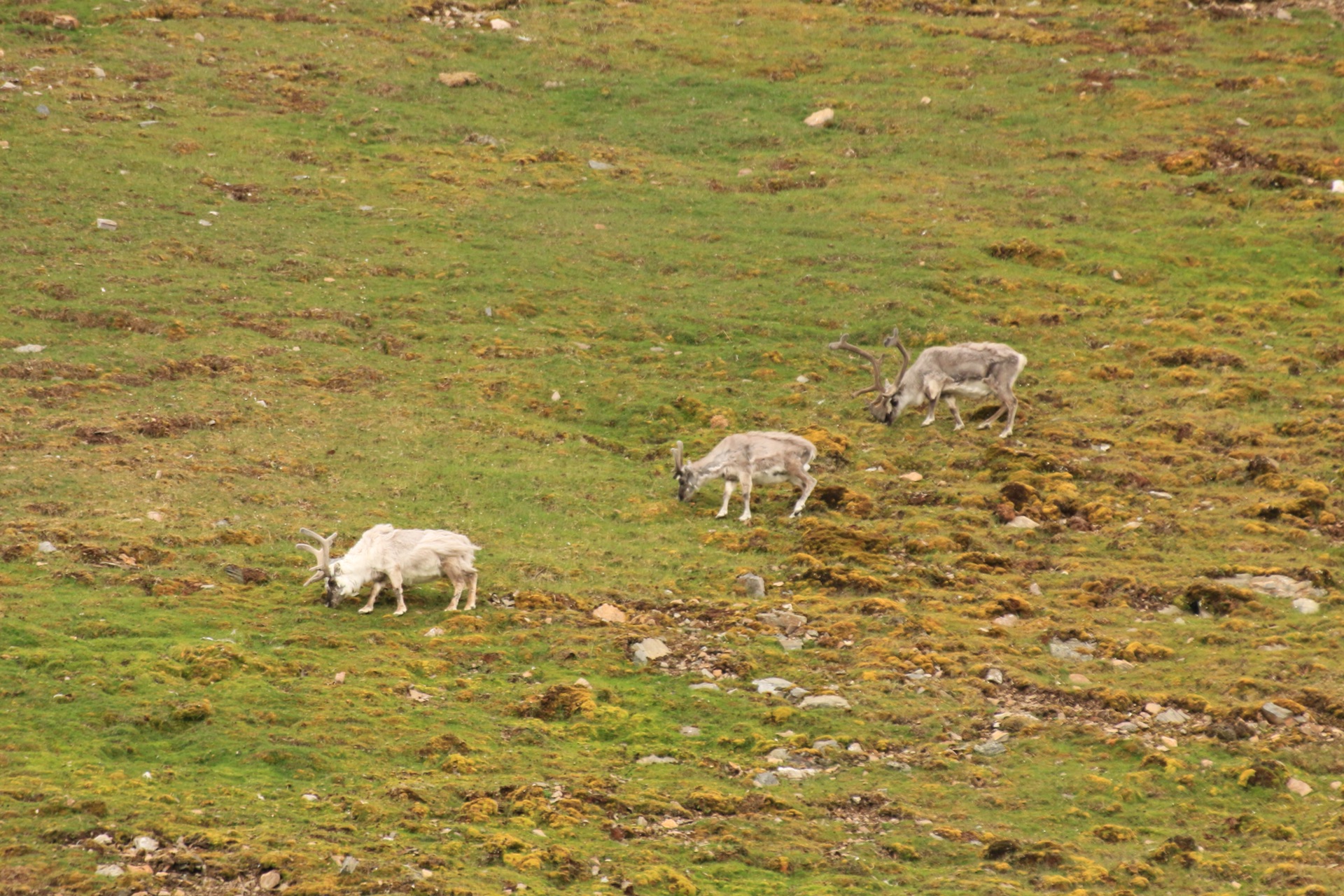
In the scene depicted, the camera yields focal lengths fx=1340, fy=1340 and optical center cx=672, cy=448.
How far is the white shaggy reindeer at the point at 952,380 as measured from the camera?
1005 inches

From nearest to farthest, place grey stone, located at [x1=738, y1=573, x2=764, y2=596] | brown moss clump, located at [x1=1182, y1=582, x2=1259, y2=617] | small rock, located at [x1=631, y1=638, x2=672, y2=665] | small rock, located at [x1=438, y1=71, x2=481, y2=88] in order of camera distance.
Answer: small rock, located at [x1=631, y1=638, x2=672, y2=665] → brown moss clump, located at [x1=1182, y1=582, x2=1259, y2=617] → grey stone, located at [x1=738, y1=573, x2=764, y2=596] → small rock, located at [x1=438, y1=71, x2=481, y2=88]

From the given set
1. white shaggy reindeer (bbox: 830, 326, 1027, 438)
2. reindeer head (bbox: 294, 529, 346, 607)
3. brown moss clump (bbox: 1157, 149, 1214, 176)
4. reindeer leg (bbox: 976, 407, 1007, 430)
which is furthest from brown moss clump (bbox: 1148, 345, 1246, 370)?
reindeer head (bbox: 294, 529, 346, 607)

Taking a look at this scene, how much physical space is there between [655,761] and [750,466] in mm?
9164

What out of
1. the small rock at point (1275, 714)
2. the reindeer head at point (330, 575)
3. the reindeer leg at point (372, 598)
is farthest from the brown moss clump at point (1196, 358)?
the reindeer head at point (330, 575)

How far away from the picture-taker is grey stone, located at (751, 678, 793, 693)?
614 inches

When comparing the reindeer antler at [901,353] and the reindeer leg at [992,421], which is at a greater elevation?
the reindeer antler at [901,353]

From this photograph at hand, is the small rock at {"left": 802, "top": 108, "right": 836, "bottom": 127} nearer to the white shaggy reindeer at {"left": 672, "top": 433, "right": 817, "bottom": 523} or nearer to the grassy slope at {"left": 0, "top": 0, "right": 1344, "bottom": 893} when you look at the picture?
the grassy slope at {"left": 0, "top": 0, "right": 1344, "bottom": 893}

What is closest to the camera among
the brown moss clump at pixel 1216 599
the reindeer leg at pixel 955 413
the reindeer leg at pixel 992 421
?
the brown moss clump at pixel 1216 599

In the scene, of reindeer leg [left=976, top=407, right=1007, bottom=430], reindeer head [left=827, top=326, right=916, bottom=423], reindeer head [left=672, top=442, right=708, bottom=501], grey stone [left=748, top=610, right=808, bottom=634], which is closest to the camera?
grey stone [left=748, top=610, right=808, bottom=634]

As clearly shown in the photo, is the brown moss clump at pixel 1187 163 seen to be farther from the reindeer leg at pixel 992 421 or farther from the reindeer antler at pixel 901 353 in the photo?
the reindeer leg at pixel 992 421

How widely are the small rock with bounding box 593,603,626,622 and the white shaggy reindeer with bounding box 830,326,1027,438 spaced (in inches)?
402

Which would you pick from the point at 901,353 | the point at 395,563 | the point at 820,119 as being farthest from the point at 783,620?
the point at 820,119

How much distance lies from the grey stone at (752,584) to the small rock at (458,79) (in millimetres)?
28900

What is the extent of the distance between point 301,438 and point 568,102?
23364 mm
